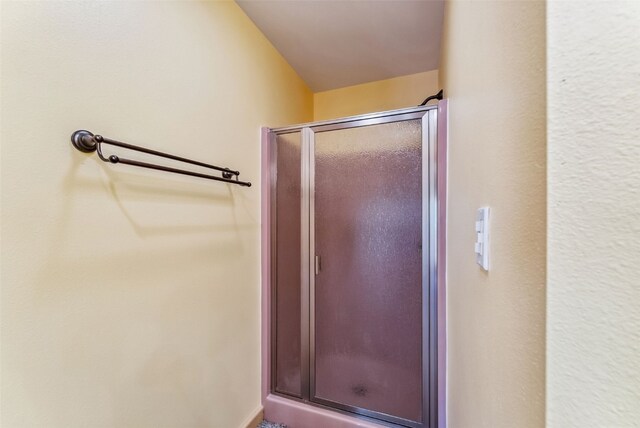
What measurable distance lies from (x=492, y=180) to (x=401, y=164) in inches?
37.6

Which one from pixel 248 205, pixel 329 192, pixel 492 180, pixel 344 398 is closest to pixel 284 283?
pixel 248 205

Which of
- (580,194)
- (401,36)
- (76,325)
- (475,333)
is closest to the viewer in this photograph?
(580,194)

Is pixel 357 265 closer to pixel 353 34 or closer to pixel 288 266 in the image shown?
pixel 288 266

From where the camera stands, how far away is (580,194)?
9.4 inches

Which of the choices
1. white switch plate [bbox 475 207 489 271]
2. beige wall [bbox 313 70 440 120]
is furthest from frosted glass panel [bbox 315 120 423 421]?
beige wall [bbox 313 70 440 120]

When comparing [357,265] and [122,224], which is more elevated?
[122,224]

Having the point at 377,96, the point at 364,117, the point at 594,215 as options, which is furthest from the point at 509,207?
the point at 377,96

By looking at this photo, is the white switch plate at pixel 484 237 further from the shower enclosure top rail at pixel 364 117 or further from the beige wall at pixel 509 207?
the shower enclosure top rail at pixel 364 117

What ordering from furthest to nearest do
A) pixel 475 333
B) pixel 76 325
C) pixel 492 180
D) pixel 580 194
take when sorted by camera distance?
pixel 76 325, pixel 475 333, pixel 492 180, pixel 580 194

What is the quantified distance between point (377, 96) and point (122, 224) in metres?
2.09

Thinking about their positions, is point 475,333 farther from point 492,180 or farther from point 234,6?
point 234,6

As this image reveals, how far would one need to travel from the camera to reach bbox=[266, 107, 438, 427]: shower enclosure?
4.33ft

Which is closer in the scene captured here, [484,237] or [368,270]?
[484,237]

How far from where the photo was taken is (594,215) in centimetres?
24
